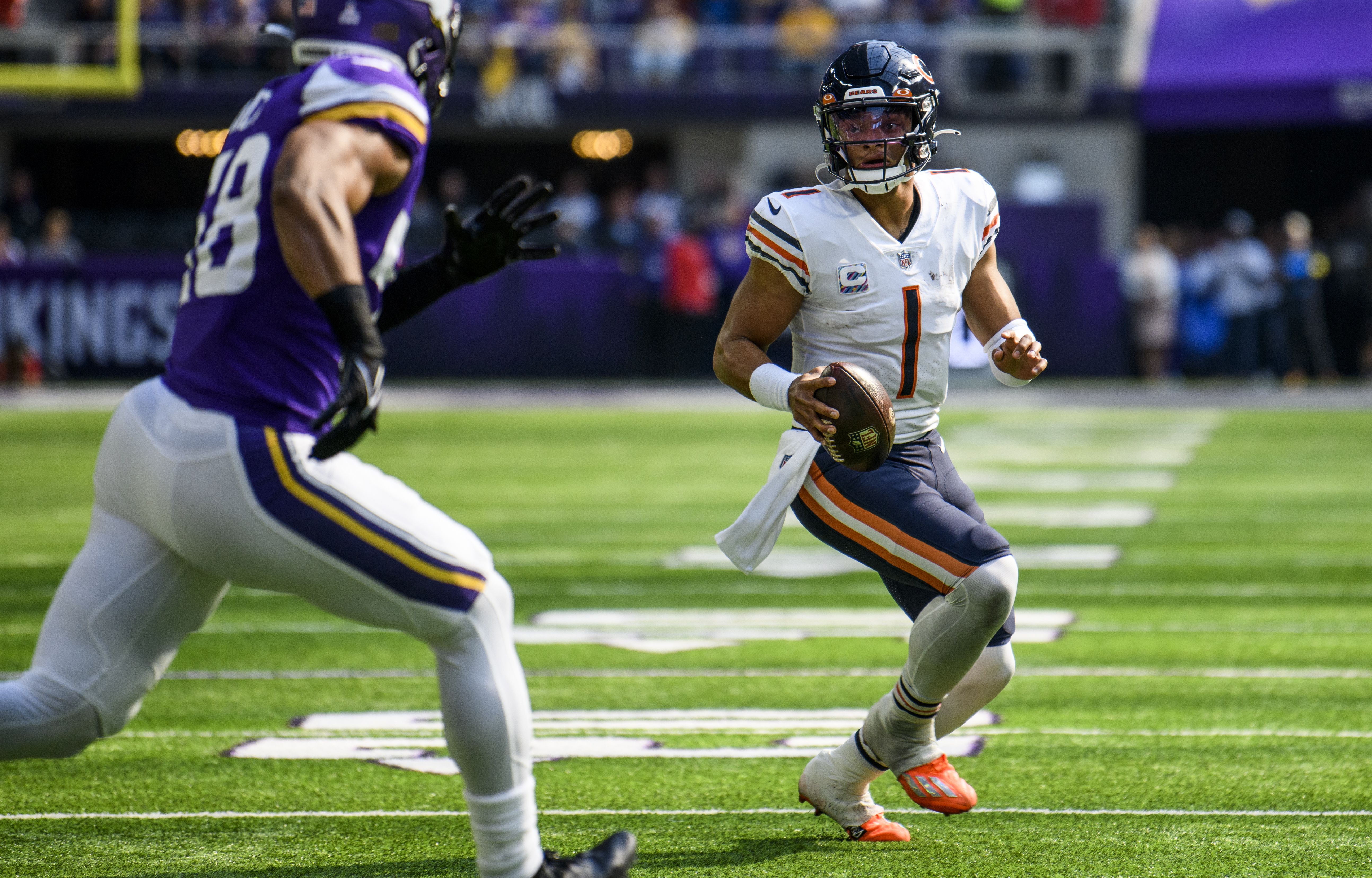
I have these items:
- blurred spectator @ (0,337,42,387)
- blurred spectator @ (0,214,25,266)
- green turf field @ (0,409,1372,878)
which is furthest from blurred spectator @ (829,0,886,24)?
green turf field @ (0,409,1372,878)

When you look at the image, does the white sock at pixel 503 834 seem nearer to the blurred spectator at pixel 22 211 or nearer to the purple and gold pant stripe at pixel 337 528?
the purple and gold pant stripe at pixel 337 528

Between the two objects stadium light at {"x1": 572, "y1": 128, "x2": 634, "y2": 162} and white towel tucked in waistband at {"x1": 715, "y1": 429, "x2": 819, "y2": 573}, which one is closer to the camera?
white towel tucked in waistband at {"x1": 715, "y1": 429, "x2": 819, "y2": 573}

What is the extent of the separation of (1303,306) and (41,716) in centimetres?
1717

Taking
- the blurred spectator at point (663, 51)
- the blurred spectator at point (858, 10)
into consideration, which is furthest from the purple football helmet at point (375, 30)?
the blurred spectator at point (858, 10)

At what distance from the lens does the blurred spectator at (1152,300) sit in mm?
17969

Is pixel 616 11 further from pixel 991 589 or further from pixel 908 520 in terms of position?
pixel 991 589

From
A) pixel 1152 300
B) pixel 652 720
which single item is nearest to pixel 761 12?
pixel 1152 300

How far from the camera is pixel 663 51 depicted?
22516 millimetres

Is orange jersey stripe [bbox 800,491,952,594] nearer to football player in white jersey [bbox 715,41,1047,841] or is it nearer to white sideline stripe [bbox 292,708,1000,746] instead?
football player in white jersey [bbox 715,41,1047,841]

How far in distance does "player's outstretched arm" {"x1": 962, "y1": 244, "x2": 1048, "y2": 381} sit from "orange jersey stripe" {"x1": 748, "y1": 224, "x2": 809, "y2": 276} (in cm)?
42

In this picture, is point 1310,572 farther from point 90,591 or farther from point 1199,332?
point 1199,332

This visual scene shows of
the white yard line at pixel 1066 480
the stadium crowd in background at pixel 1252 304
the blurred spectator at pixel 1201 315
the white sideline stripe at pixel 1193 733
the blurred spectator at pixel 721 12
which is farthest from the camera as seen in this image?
the blurred spectator at pixel 721 12

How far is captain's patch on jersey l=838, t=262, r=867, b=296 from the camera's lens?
3.93 meters

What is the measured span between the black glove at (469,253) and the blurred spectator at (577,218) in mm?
15704
